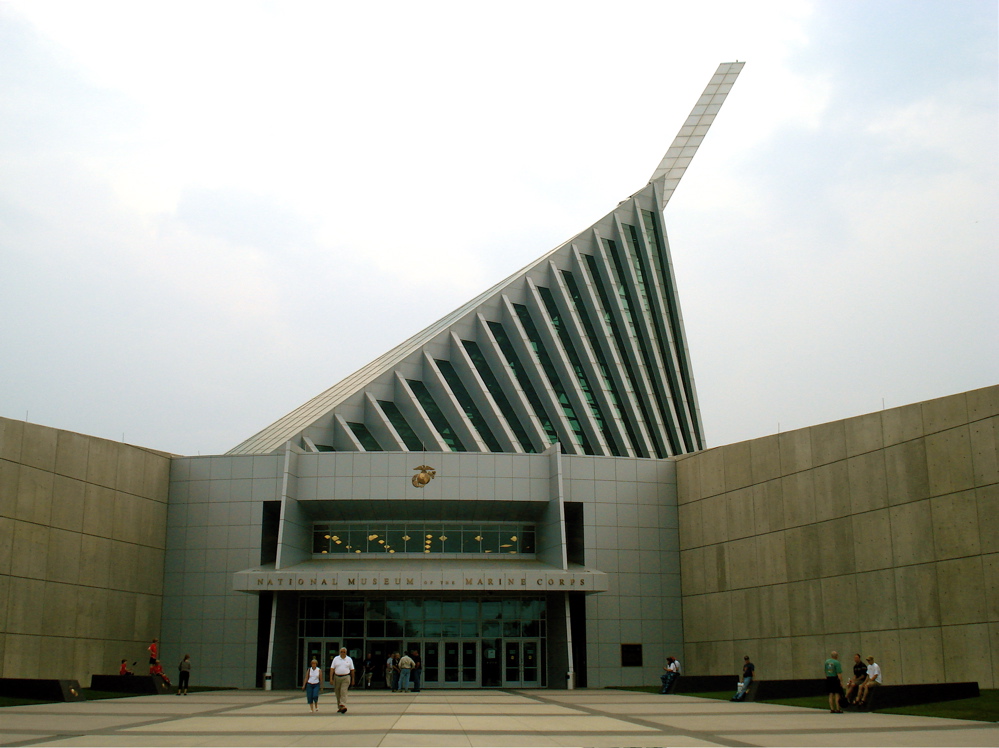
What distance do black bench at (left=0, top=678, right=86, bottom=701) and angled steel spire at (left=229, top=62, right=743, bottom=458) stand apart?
1737cm

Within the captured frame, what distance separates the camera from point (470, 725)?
1995cm

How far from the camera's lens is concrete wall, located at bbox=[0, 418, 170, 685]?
32594 millimetres

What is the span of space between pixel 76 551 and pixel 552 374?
83.6 ft

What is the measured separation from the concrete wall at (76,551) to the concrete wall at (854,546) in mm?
22532

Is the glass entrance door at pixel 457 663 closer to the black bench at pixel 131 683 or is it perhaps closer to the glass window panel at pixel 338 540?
the glass window panel at pixel 338 540

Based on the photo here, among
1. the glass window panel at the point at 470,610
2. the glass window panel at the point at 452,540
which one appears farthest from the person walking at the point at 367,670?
the glass window panel at the point at 452,540

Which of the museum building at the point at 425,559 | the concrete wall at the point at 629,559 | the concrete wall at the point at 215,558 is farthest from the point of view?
the concrete wall at the point at 629,559

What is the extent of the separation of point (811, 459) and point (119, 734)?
24.8 m

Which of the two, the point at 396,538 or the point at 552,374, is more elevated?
the point at 552,374

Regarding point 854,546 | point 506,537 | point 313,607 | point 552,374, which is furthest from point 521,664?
point 552,374

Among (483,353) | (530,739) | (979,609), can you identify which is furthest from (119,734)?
(483,353)

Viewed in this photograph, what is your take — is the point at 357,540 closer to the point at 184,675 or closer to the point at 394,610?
the point at 394,610

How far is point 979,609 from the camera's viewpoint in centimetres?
2695

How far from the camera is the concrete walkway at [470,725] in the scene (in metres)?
16.2
